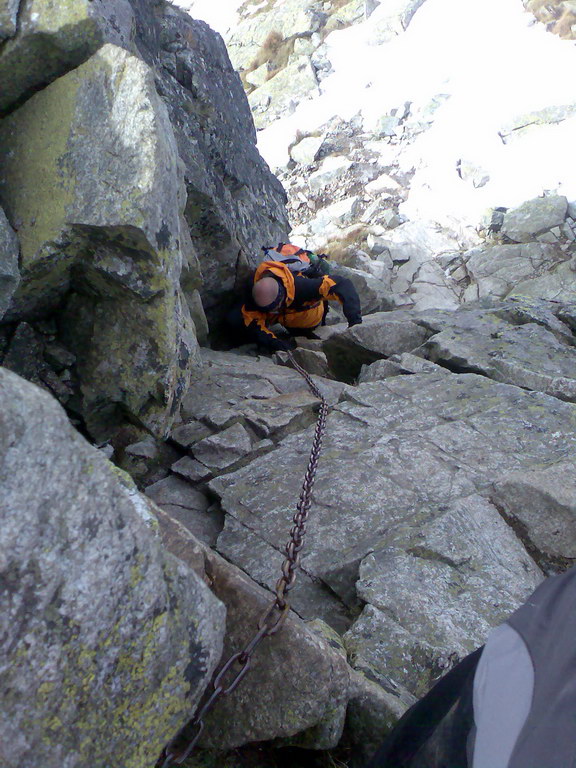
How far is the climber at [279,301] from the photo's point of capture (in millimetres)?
8828

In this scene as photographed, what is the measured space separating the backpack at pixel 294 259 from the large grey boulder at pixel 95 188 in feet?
14.2

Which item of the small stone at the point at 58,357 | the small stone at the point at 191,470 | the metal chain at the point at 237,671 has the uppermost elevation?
the small stone at the point at 58,357

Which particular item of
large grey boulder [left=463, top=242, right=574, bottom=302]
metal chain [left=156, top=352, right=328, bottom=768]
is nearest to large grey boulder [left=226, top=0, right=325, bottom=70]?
large grey boulder [left=463, top=242, right=574, bottom=302]

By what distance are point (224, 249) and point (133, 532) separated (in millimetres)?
6866

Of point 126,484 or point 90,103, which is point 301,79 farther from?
point 126,484

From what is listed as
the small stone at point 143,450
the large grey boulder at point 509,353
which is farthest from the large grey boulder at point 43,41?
the large grey boulder at point 509,353

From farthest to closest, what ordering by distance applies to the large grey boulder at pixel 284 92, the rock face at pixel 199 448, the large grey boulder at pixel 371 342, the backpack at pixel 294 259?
the large grey boulder at pixel 284 92, the backpack at pixel 294 259, the large grey boulder at pixel 371 342, the rock face at pixel 199 448

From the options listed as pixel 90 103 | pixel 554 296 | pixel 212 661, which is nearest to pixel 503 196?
pixel 554 296

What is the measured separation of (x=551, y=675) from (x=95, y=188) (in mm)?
4163

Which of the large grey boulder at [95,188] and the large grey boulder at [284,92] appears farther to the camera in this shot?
the large grey boulder at [284,92]

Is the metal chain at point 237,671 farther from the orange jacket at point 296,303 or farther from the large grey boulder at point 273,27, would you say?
the large grey boulder at point 273,27

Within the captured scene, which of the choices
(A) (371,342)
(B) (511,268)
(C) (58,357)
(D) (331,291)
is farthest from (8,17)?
(B) (511,268)

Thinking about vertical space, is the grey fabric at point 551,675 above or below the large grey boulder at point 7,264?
below

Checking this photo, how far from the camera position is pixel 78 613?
1781 mm
